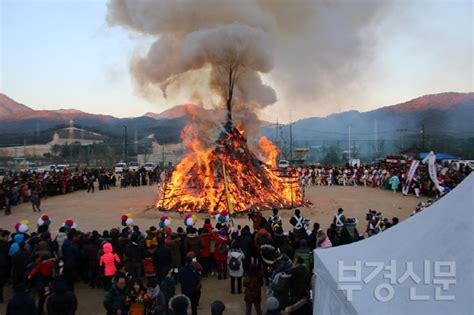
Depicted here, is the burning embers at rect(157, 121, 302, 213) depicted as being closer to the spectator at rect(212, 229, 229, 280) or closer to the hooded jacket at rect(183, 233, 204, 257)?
the spectator at rect(212, 229, 229, 280)

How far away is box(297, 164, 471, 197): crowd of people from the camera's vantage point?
912 inches

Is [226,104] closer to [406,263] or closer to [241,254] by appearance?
[241,254]

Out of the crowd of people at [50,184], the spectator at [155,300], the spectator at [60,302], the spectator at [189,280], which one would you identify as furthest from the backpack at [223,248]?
the crowd of people at [50,184]

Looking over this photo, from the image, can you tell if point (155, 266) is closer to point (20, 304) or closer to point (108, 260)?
point (108, 260)

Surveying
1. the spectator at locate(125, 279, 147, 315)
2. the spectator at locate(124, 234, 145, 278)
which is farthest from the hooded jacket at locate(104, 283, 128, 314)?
the spectator at locate(124, 234, 145, 278)

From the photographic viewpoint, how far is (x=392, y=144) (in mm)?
82938

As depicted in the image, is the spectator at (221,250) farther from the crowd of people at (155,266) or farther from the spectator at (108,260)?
the spectator at (108,260)

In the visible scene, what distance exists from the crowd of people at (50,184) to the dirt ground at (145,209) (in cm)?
62

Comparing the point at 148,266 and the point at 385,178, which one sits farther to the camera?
the point at 385,178

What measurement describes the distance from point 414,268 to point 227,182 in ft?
49.2

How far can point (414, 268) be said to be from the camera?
4516 millimetres

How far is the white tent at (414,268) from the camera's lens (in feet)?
13.2

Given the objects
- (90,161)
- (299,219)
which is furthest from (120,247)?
(90,161)

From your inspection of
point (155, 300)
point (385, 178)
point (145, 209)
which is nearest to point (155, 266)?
point (155, 300)
